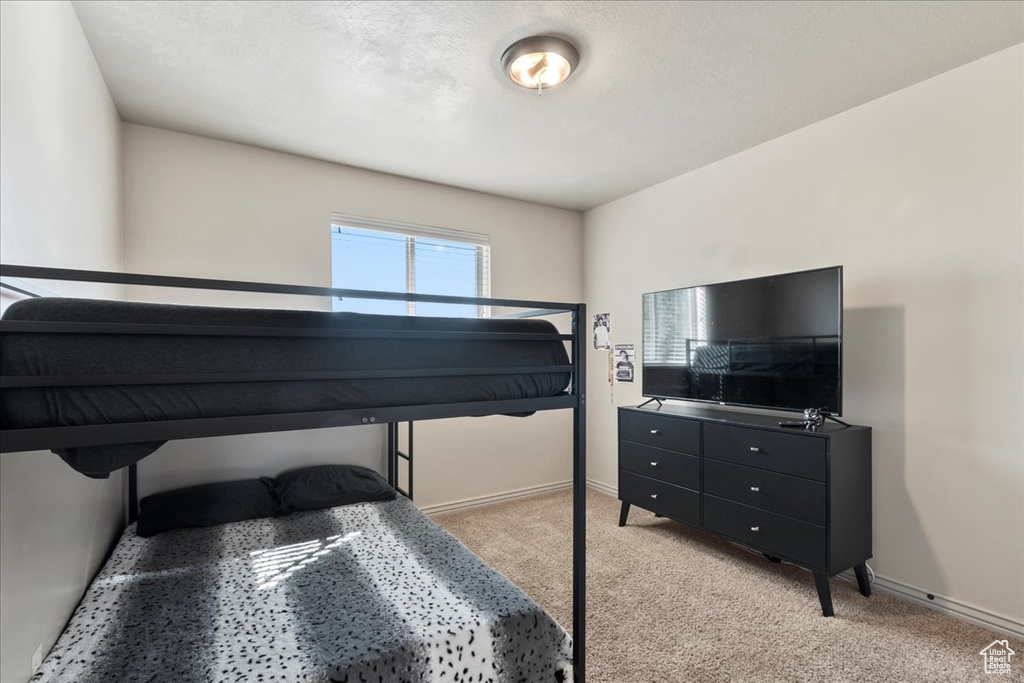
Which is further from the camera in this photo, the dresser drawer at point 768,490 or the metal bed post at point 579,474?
the dresser drawer at point 768,490

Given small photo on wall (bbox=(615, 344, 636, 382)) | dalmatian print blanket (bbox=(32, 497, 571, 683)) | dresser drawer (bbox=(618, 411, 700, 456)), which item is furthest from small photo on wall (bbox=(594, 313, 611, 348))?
dalmatian print blanket (bbox=(32, 497, 571, 683))

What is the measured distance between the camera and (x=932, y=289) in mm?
2270

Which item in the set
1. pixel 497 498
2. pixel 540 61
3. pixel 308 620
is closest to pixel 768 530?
pixel 497 498

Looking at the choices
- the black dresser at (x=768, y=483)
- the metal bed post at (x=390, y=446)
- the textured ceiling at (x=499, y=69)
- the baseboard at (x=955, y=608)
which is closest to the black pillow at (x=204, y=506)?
the metal bed post at (x=390, y=446)

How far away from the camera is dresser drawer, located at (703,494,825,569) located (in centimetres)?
224

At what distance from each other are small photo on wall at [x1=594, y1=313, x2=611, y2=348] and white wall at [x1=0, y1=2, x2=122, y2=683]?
3.30 metres

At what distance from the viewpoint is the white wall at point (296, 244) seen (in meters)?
2.70

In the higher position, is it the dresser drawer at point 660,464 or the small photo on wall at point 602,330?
the small photo on wall at point 602,330

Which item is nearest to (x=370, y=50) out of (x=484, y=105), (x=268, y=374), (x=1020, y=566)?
(x=484, y=105)

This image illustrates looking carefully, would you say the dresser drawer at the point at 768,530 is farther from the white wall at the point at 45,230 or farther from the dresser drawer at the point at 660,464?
the white wall at the point at 45,230

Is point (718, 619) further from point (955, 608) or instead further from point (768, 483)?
point (955, 608)

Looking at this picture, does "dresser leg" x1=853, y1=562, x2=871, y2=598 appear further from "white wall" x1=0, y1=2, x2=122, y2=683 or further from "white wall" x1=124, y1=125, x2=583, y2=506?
"white wall" x1=0, y1=2, x2=122, y2=683

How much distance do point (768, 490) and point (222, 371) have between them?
2478 mm

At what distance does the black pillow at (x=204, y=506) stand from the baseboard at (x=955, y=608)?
3119 millimetres
